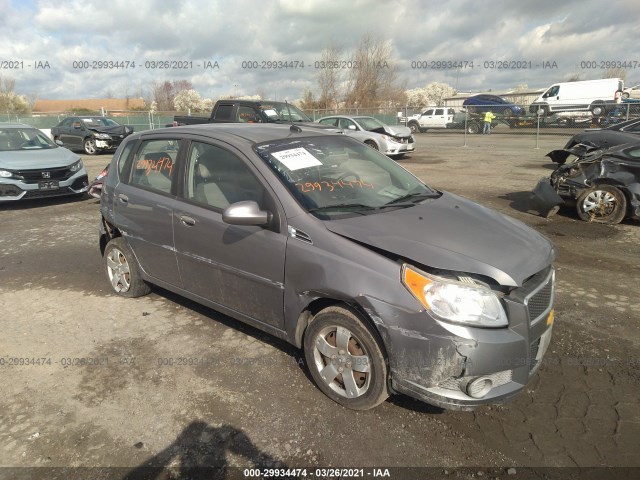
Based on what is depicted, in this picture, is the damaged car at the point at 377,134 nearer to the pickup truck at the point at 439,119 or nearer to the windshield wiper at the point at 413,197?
the windshield wiper at the point at 413,197

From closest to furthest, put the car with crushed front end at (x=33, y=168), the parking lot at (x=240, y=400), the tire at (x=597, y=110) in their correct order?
1. the parking lot at (x=240, y=400)
2. the car with crushed front end at (x=33, y=168)
3. the tire at (x=597, y=110)

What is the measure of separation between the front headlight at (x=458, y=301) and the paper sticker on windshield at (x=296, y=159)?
52.6 inches

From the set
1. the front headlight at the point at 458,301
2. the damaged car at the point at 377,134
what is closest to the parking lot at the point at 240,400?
the front headlight at the point at 458,301

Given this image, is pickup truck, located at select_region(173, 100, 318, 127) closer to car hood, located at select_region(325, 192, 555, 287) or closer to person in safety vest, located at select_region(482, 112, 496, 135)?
car hood, located at select_region(325, 192, 555, 287)

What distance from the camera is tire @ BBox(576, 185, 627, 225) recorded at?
7156 millimetres

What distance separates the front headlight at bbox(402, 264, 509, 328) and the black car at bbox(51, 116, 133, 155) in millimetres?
19187

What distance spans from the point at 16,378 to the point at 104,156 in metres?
17.4

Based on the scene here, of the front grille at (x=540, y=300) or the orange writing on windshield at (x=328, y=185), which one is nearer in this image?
the front grille at (x=540, y=300)

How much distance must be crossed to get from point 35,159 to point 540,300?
32.2 ft

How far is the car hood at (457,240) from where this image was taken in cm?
264

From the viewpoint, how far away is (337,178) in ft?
11.6

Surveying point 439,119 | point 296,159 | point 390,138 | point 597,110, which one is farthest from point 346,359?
point 439,119

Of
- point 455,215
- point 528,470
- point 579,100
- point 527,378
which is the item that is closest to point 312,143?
point 455,215

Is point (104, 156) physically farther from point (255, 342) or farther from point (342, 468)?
point (342, 468)
